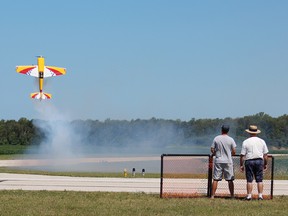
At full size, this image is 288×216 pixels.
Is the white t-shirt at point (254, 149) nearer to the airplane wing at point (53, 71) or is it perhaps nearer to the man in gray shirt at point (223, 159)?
the man in gray shirt at point (223, 159)

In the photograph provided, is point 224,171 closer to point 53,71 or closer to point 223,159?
point 223,159

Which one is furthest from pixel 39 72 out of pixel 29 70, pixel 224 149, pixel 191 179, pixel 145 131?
pixel 145 131

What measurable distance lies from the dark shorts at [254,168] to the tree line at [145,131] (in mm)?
74345

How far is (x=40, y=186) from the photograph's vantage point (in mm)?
19031

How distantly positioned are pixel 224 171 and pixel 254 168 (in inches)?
28.1

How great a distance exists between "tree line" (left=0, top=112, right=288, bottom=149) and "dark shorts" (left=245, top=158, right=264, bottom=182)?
244 feet

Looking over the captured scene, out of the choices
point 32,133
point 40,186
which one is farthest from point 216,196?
point 32,133

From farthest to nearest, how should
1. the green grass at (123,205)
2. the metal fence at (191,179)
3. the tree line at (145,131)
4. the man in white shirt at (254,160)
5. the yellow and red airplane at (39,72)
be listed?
the tree line at (145,131)
the yellow and red airplane at (39,72)
the metal fence at (191,179)
the man in white shirt at (254,160)
the green grass at (123,205)

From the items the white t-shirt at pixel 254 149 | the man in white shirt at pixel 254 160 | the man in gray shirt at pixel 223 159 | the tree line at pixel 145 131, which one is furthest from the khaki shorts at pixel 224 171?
the tree line at pixel 145 131

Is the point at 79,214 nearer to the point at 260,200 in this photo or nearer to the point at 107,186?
the point at 260,200

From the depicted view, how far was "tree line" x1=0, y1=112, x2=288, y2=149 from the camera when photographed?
314ft

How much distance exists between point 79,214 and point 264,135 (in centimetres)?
10580

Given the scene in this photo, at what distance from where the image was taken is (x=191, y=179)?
65.5ft

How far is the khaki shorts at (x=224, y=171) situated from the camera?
14.9m
